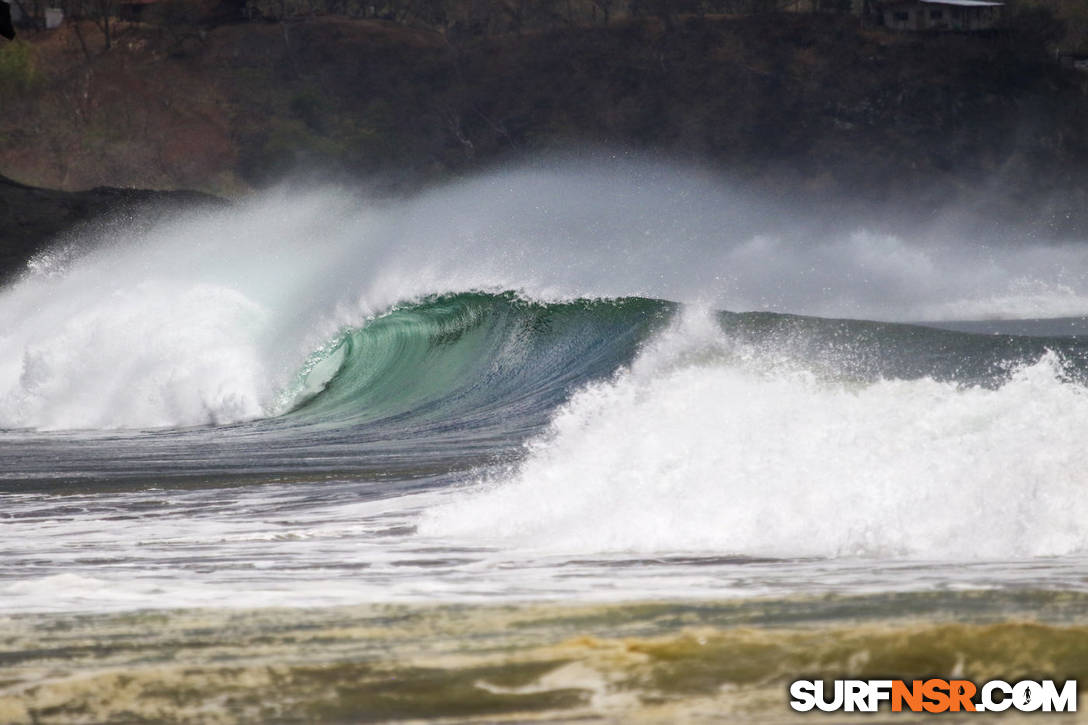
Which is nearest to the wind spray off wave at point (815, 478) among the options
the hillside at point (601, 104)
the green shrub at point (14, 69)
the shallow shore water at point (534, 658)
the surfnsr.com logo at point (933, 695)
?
the shallow shore water at point (534, 658)

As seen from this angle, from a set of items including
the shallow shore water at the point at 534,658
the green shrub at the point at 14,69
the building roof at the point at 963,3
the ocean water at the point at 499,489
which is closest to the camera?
the shallow shore water at the point at 534,658

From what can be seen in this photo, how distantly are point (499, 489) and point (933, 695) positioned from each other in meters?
4.75

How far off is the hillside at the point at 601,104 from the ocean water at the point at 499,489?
50.9 m

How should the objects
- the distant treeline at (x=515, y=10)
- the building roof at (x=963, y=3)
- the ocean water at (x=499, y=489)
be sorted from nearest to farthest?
the ocean water at (x=499, y=489)
the distant treeline at (x=515, y=10)
the building roof at (x=963, y=3)

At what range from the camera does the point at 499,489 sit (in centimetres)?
871

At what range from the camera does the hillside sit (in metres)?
71.9

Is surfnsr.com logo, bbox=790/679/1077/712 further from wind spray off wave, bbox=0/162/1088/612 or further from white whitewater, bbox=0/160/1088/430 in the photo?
white whitewater, bbox=0/160/1088/430

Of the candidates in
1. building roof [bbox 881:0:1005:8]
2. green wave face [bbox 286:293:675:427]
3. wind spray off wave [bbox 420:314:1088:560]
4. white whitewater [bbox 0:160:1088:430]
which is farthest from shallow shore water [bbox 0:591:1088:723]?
building roof [bbox 881:0:1005:8]

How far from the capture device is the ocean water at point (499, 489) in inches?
188

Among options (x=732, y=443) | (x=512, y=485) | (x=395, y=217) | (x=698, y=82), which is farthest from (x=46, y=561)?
(x=698, y=82)

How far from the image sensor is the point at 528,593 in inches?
231

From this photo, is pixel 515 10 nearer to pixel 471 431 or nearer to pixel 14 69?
pixel 14 69

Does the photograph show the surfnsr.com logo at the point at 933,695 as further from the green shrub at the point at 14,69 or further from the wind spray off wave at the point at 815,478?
the green shrub at the point at 14,69

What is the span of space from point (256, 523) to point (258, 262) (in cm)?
1739
